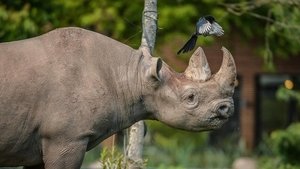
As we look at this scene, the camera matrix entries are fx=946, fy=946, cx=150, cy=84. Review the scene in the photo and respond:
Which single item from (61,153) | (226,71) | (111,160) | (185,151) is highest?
(226,71)

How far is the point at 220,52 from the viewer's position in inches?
349

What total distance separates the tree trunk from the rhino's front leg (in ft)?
5.72

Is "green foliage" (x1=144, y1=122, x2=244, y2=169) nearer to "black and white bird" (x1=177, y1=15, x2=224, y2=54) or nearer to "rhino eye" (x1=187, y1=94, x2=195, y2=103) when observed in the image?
"black and white bird" (x1=177, y1=15, x2=224, y2=54)

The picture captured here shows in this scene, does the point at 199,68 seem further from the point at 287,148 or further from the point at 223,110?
the point at 287,148

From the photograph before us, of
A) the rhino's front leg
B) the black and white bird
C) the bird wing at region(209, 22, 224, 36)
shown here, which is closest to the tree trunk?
the black and white bird

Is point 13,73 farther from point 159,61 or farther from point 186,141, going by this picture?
point 186,141

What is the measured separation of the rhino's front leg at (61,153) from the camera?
6.29 metres

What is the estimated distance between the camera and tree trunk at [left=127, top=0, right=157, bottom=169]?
8.10 m

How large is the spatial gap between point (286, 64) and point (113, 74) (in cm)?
2187

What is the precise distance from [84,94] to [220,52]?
277cm

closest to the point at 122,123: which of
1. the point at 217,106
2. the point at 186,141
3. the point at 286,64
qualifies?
the point at 217,106

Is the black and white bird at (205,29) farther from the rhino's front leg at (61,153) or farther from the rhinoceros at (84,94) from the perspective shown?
the rhino's front leg at (61,153)

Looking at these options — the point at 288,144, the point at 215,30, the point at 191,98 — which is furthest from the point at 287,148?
the point at 191,98

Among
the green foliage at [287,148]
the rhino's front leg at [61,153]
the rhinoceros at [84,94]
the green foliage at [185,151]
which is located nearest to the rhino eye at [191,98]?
the rhinoceros at [84,94]
